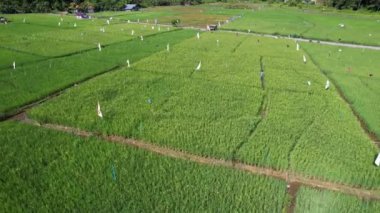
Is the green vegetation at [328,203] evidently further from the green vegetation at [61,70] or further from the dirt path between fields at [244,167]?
the green vegetation at [61,70]

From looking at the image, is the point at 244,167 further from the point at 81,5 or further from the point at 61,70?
the point at 81,5

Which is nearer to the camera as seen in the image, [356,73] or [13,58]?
[356,73]

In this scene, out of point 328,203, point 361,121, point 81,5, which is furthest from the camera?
point 81,5

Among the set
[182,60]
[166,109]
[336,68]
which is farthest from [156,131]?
[336,68]

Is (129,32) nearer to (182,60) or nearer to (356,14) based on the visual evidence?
(182,60)

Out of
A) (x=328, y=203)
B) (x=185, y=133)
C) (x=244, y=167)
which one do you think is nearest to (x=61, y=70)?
(x=185, y=133)

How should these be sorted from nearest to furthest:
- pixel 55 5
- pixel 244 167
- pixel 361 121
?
1. pixel 244 167
2. pixel 361 121
3. pixel 55 5

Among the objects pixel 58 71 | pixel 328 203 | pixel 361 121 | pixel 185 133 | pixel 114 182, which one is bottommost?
pixel 328 203
